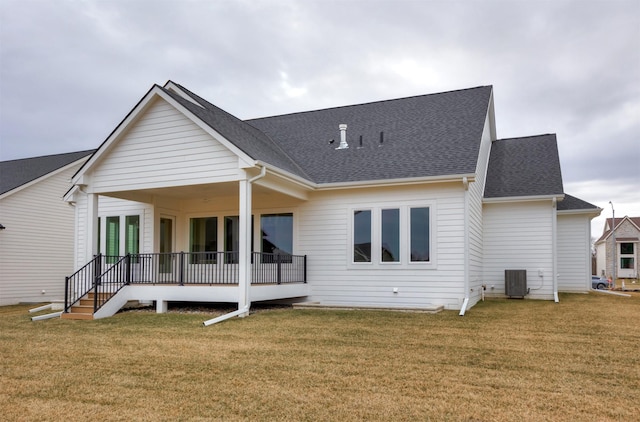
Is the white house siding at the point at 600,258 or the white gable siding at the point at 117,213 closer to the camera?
the white gable siding at the point at 117,213

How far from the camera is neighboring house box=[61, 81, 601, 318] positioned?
11.8 metres

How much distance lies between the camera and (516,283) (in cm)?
1504

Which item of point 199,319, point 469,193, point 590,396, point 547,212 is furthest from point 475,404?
point 547,212

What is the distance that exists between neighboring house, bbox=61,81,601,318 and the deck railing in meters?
0.05

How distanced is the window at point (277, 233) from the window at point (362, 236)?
1.88 meters

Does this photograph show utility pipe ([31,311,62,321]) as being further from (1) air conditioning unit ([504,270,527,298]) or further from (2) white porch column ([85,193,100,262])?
(1) air conditioning unit ([504,270,527,298])

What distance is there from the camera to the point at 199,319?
1068 cm

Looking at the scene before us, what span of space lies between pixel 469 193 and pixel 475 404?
328 inches

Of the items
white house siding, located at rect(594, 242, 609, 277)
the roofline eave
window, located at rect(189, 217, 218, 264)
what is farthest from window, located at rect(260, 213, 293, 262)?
white house siding, located at rect(594, 242, 609, 277)

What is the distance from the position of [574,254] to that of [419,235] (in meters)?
8.08

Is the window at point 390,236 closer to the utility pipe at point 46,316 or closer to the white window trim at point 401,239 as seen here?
the white window trim at point 401,239

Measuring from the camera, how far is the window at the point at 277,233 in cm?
1399

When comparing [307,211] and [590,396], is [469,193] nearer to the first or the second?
[307,211]

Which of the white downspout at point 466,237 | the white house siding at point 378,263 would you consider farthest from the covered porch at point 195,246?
the white downspout at point 466,237
